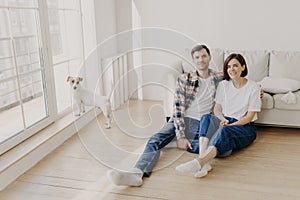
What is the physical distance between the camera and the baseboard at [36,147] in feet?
7.04

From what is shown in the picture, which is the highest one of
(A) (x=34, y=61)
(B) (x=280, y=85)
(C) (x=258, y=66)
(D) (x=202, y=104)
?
(A) (x=34, y=61)

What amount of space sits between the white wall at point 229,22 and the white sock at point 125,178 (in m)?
1.33

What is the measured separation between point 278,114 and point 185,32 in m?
1.52

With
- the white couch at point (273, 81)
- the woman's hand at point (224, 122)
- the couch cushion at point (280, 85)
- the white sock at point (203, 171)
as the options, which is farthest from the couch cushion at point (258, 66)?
the white sock at point (203, 171)

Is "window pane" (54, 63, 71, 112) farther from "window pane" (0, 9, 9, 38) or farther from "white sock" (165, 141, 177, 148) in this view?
"white sock" (165, 141, 177, 148)

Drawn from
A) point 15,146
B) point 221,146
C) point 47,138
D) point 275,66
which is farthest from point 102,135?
point 275,66

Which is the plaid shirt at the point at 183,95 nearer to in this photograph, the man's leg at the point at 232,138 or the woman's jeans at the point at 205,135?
the woman's jeans at the point at 205,135

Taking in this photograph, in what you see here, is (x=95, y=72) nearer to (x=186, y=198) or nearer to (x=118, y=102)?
(x=118, y=102)

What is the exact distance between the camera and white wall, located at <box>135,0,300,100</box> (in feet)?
11.2

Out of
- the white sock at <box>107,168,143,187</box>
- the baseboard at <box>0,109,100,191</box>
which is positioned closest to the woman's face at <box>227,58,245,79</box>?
the white sock at <box>107,168,143,187</box>

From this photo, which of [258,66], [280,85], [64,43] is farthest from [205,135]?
[64,43]

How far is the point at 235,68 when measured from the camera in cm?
246

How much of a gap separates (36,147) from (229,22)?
2445 mm

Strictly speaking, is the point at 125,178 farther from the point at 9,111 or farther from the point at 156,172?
the point at 9,111
